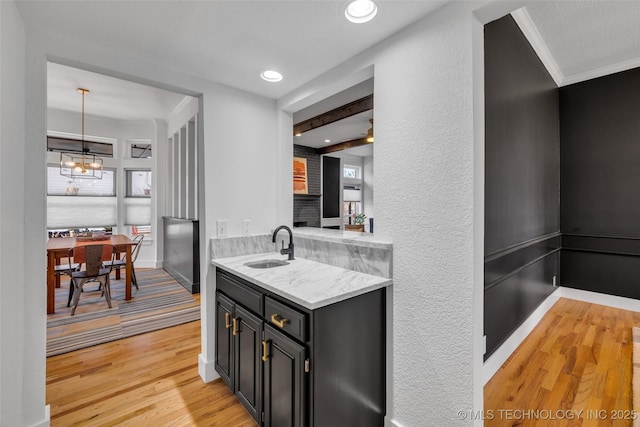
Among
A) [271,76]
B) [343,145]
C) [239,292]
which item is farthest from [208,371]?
[343,145]

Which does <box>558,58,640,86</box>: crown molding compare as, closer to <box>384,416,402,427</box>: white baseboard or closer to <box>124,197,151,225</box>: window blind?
<box>384,416,402,427</box>: white baseboard

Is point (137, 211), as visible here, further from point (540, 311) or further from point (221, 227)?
point (540, 311)

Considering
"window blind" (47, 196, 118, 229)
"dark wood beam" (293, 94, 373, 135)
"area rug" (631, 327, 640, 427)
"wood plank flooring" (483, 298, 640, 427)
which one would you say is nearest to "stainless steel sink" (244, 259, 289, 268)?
"wood plank flooring" (483, 298, 640, 427)

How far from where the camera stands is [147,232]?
6.09 meters

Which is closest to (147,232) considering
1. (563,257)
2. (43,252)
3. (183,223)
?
(183,223)

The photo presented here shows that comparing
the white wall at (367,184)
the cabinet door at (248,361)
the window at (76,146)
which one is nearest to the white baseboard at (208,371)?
the cabinet door at (248,361)

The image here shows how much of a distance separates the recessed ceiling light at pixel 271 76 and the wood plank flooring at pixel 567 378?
A: 110 inches

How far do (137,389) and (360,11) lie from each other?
9.61 ft

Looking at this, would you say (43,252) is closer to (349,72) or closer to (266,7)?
(266,7)

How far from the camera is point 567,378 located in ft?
6.98

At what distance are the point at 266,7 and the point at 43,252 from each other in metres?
1.89

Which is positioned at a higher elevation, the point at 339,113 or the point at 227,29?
the point at 339,113

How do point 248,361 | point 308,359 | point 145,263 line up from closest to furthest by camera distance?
1. point 308,359
2. point 248,361
3. point 145,263

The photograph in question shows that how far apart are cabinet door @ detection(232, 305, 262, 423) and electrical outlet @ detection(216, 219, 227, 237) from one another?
0.67m
